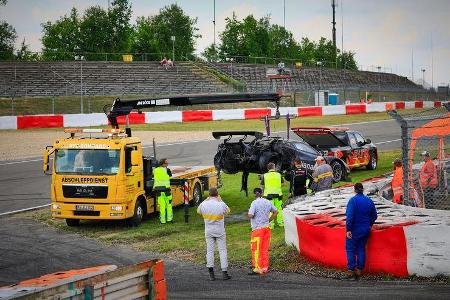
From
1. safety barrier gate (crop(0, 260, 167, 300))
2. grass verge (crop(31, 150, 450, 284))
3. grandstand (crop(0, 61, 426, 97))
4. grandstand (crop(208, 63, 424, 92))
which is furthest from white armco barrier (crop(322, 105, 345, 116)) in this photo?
safety barrier gate (crop(0, 260, 167, 300))

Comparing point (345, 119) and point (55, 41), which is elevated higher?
point (55, 41)

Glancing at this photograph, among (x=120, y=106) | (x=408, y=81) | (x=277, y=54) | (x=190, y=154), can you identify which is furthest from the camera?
(x=277, y=54)

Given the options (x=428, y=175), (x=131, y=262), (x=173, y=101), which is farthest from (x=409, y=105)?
(x=131, y=262)

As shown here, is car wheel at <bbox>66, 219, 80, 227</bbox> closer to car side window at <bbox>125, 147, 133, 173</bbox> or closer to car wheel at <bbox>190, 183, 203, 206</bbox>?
car side window at <bbox>125, 147, 133, 173</bbox>

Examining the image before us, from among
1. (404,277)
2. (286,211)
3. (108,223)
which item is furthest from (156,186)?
(404,277)

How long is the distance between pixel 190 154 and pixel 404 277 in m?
22.4

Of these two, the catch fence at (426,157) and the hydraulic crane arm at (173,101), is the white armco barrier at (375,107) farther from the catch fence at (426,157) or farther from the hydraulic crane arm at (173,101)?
the catch fence at (426,157)

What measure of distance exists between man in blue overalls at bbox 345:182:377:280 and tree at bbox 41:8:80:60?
83547 millimetres

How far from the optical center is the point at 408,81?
4210 inches

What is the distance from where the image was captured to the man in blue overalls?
12.2 meters

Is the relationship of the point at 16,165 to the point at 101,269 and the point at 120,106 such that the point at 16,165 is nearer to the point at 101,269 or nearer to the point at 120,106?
the point at 120,106

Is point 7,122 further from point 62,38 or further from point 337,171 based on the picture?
point 62,38

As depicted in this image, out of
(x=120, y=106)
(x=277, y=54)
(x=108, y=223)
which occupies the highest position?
(x=277, y=54)

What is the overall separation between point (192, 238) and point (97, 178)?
294 centimetres
